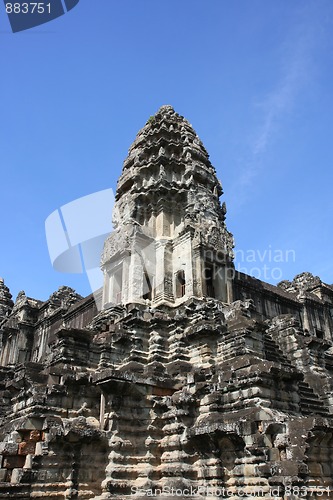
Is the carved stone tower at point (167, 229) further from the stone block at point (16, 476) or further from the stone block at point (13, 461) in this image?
the stone block at point (16, 476)

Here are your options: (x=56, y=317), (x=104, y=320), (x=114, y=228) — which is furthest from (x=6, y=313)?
(x=104, y=320)

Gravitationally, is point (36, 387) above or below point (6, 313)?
below

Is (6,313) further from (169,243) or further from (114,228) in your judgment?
(169,243)

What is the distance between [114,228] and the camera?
21.5m

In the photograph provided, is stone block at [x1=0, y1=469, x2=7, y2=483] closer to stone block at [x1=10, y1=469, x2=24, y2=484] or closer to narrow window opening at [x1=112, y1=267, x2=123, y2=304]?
stone block at [x1=10, y1=469, x2=24, y2=484]

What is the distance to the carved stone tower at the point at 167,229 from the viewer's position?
18.3 m

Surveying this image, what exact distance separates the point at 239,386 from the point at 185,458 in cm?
265

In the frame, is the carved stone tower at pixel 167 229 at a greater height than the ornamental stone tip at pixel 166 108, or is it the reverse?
the ornamental stone tip at pixel 166 108

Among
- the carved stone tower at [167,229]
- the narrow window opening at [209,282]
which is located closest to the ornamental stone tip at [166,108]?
the carved stone tower at [167,229]

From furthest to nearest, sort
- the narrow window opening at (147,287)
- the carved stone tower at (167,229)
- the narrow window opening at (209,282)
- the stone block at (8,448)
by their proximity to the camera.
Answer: the narrow window opening at (209,282)
the narrow window opening at (147,287)
the carved stone tower at (167,229)
the stone block at (8,448)

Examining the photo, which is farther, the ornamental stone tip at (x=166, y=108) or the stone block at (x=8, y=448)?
the ornamental stone tip at (x=166, y=108)

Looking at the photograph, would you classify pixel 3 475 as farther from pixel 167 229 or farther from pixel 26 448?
pixel 167 229

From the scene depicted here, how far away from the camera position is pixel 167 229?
65.5ft

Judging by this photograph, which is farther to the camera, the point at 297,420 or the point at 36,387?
the point at 36,387
